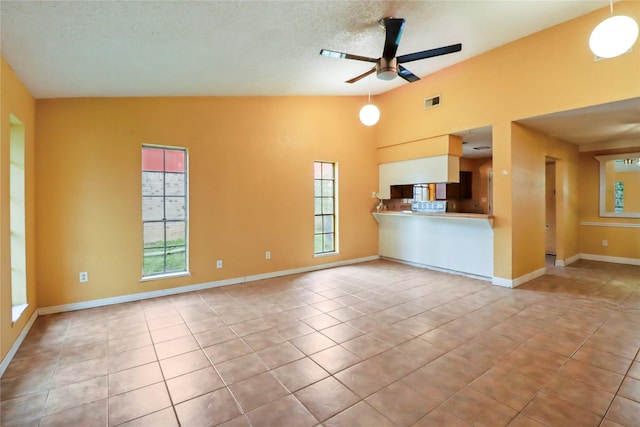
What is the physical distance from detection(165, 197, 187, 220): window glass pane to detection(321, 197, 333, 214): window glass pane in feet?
8.41

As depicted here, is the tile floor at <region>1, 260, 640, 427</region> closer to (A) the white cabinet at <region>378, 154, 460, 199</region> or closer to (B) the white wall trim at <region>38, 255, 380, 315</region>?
(B) the white wall trim at <region>38, 255, 380, 315</region>

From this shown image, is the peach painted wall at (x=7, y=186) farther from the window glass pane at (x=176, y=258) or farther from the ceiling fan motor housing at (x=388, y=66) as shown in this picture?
the ceiling fan motor housing at (x=388, y=66)

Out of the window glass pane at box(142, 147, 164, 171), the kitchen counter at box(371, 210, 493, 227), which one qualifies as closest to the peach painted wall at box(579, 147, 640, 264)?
the kitchen counter at box(371, 210, 493, 227)

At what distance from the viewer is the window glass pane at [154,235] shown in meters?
4.10

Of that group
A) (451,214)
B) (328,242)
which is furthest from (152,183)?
(451,214)

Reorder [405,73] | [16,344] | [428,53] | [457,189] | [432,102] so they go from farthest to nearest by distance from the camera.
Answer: [457,189], [432,102], [405,73], [428,53], [16,344]

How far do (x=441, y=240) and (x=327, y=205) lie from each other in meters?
2.23

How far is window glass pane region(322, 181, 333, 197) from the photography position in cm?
589

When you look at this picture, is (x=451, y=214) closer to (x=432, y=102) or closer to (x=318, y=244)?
(x=432, y=102)

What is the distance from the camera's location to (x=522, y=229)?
4.57 meters

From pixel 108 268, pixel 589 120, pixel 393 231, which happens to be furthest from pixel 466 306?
pixel 108 268

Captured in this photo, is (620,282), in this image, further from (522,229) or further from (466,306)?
(466,306)

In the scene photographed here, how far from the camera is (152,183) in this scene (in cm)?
416

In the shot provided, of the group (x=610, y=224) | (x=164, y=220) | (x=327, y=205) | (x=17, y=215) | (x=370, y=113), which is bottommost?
(x=610, y=224)
